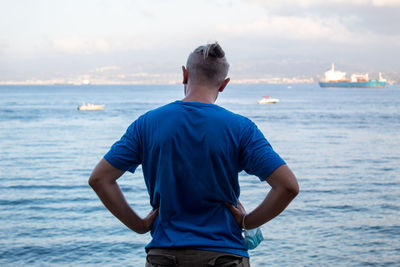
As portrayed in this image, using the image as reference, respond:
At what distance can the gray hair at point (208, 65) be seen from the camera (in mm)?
2412

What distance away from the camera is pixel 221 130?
88.8 inches

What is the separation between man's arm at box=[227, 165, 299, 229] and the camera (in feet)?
7.48

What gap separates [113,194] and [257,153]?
68cm

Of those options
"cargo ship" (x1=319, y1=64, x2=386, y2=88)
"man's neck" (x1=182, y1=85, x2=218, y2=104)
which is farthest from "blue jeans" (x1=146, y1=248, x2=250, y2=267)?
"cargo ship" (x1=319, y1=64, x2=386, y2=88)

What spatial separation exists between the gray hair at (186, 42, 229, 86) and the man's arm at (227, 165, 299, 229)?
0.49 m

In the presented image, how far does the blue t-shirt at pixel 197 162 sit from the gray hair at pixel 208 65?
0.16 m

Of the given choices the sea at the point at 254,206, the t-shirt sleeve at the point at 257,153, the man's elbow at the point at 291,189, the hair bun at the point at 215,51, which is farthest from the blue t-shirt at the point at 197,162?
the sea at the point at 254,206

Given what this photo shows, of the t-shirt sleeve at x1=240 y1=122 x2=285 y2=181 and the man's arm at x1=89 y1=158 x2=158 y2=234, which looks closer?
the t-shirt sleeve at x1=240 y1=122 x2=285 y2=181

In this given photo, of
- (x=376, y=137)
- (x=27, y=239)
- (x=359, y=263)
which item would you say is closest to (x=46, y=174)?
(x=27, y=239)

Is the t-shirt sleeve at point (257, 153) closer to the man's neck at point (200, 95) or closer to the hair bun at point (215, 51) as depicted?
the man's neck at point (200, 95)

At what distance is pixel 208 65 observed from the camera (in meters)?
2.42

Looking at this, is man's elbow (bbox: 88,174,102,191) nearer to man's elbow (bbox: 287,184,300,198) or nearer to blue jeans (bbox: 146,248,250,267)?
blue jeans (bbox: 146,248,250,267)

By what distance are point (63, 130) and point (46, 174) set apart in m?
21.4

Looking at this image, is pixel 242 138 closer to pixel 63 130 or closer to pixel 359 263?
pixel 359 263
